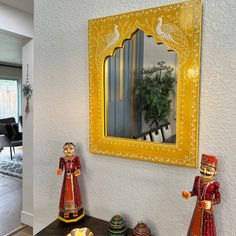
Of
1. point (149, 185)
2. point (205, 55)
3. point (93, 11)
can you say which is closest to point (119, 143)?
point (149, 185)

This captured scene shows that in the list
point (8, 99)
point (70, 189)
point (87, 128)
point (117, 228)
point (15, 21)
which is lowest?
point (117, 228)

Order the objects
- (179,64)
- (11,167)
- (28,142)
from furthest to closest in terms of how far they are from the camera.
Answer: (11,167)
(28,142)
(179,64)

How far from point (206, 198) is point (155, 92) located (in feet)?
1.37

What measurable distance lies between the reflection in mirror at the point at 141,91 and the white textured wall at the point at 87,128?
0.37 feet

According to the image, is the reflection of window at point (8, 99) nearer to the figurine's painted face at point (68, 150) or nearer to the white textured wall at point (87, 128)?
the white textured wall at point (87, 128)

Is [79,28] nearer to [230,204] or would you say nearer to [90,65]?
[90,65]

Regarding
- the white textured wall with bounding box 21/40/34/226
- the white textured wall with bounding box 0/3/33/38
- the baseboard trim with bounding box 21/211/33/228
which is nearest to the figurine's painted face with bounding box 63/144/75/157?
the white textured wall with bounding box 21/40/34/226

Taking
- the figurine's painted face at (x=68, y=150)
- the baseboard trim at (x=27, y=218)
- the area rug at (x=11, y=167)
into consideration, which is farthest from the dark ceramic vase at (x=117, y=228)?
the area rug at (x=11, y=167)

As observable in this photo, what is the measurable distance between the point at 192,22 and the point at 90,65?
17.8 inches

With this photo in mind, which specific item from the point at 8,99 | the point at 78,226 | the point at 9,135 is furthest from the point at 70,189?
the point at 8,99

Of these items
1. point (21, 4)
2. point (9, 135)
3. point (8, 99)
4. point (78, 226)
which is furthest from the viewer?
point (8, 99)

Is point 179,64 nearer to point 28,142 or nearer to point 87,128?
point 87,128

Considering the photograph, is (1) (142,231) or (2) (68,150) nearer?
(1) (142,231)

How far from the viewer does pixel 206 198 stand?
750 mm
